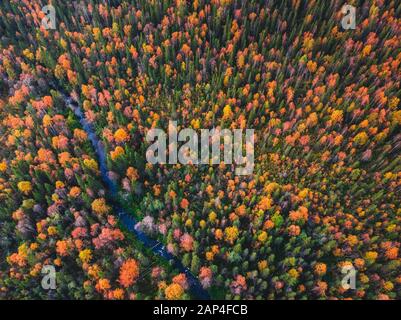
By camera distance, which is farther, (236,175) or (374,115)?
(374,115)

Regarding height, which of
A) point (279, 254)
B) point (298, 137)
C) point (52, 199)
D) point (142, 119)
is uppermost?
point (142, 119)

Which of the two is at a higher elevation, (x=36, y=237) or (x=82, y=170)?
(x=82, y=170)

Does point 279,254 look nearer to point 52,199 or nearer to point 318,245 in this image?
point 318,245

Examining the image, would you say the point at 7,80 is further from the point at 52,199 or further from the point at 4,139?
the point at 52,199

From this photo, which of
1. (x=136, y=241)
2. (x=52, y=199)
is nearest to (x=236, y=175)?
(x=136, y=241)

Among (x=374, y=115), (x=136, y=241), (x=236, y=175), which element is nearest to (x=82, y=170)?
(x=136, y=241)
